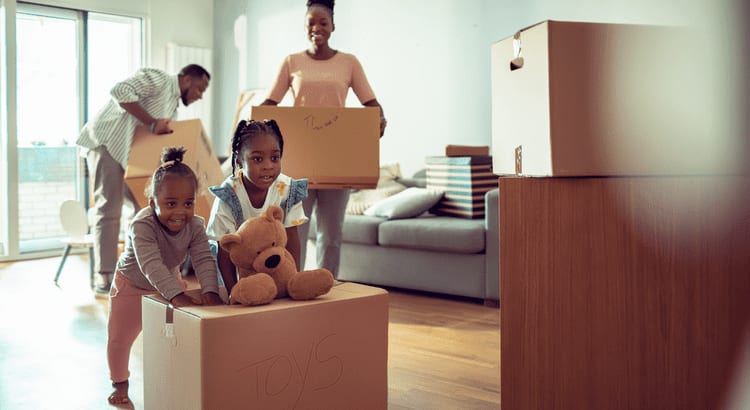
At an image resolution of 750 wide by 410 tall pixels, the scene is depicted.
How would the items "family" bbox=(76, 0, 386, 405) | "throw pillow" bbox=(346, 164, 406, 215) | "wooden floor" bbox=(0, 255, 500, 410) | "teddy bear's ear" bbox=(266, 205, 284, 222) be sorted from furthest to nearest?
"throw pillow" bbox=(346, 164, 406, 215), "wooden floor" bbox=(0, 255, 500, 410), "family" bbox=(76, 0, 386, 405), "teddy bear's ear" bbox=(266, 205, 284, 222)

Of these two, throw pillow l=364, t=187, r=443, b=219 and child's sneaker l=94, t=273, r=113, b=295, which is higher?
throw pillow l=364, t=187, r=443, b=219

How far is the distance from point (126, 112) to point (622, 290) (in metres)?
2.76

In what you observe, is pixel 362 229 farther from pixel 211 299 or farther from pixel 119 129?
pixel 211 299

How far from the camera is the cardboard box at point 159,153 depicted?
10.7 feet

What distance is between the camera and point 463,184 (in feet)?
12.4

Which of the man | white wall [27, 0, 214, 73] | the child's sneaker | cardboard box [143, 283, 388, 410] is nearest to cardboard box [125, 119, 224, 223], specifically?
the man

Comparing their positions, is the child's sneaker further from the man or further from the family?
the family

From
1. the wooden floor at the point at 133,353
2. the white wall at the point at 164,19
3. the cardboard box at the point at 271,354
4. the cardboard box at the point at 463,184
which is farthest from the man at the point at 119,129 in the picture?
→ the white wall at the point at 164,19

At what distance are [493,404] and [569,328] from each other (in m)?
0.77

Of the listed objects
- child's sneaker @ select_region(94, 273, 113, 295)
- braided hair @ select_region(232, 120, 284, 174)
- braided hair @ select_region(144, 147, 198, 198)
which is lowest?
child's sneaker @ select_region(94, 273, 113, 295)

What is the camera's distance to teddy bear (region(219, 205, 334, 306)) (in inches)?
60.0

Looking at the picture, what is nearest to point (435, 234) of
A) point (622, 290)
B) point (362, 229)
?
point (362, 229)

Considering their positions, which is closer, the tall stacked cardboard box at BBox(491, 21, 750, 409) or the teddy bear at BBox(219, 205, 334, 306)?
the tall stacked cardboard box at BBox(491, 21, 750, 409)

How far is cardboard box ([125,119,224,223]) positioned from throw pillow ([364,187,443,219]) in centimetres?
95
